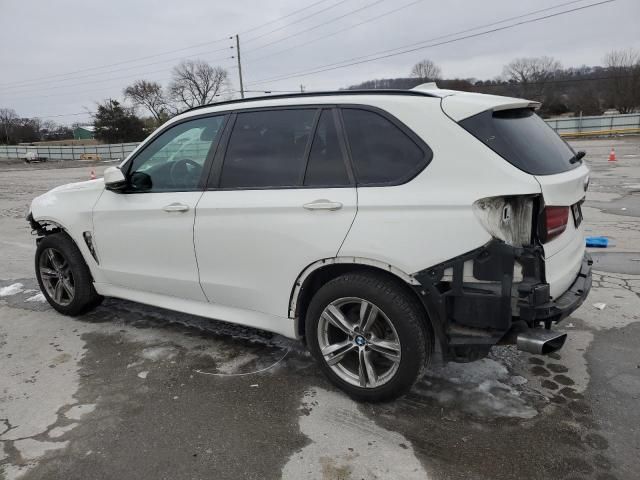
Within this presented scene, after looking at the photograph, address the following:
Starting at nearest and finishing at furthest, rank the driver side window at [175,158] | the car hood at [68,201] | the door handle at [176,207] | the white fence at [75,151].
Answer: the door handle at [176,207]
the driver side window at [175,158]
the car hood at [68,201]
the white fence at [75,151]

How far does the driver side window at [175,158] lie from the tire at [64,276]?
1063 millimetres

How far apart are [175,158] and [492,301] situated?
2604mm

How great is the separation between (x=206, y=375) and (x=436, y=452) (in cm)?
168

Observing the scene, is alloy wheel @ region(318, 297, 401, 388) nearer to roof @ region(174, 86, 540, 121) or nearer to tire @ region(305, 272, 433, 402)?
tire @ region(305, 272, 433, 402)

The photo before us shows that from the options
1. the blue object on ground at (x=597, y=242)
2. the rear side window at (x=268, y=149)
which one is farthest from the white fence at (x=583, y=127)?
the rear side window at (x=268, y=149)

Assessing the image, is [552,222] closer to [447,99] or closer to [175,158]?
[447,99]

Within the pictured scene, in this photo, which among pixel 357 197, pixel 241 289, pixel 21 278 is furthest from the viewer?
pixel 21 278

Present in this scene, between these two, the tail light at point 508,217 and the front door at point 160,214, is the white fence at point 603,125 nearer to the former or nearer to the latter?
the front door at point 160,214

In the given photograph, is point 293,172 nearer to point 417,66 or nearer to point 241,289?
point 241,289

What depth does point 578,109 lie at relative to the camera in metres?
49.9

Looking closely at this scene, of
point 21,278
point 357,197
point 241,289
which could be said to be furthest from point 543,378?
point 21,278

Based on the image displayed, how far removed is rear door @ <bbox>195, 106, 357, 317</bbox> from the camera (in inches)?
116

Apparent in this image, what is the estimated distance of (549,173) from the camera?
8.83ft

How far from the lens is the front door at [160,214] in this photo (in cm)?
359
